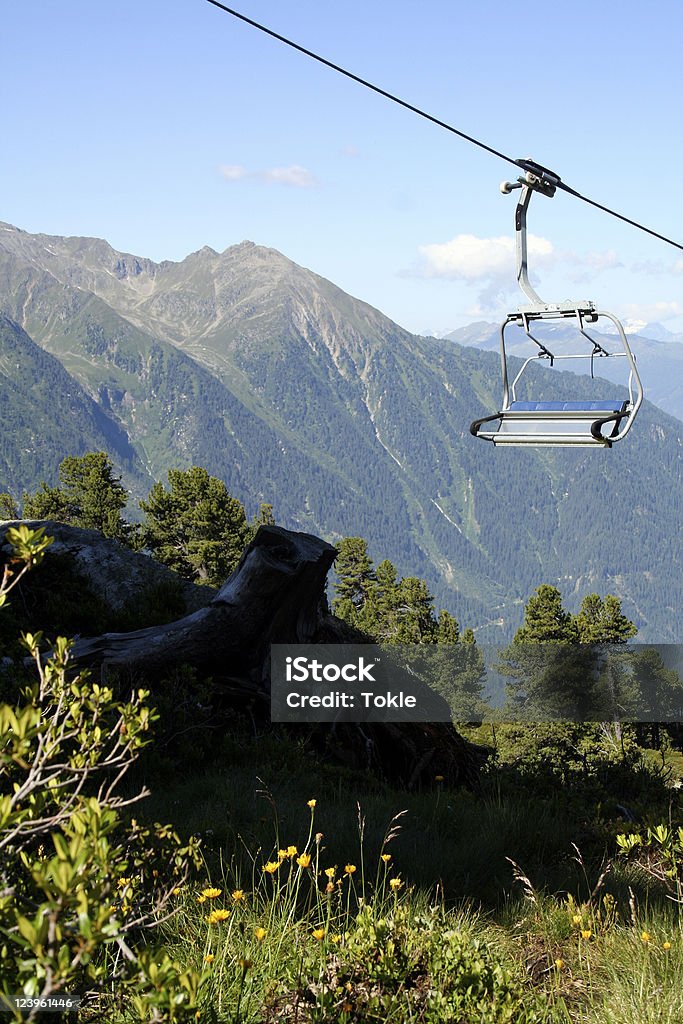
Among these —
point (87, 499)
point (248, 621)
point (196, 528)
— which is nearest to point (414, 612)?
point (196, 528)

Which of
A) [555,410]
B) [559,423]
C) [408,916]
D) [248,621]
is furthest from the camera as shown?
[248,621]

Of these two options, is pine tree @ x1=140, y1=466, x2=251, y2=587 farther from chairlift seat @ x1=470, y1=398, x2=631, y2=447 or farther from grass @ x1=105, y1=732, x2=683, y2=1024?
grass @ x1=105, y1=732, x2=683, y2=1024

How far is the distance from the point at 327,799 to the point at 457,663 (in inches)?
1448

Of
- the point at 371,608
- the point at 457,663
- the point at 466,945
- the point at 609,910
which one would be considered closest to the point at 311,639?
Result: the point at 609,910

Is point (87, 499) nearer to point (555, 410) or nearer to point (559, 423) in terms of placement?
point (555, 410)

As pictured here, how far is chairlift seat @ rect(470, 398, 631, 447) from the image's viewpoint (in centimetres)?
657

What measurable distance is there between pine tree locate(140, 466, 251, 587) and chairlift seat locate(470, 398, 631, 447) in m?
30.1

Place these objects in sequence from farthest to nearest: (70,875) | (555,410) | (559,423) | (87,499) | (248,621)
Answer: (87,499) < (248,621) < (555,410) < (559,423) < (70,875)

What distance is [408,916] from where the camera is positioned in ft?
12.9

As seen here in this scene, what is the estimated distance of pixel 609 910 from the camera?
463cm

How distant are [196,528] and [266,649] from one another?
108 ft

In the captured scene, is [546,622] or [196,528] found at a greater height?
[196,528]

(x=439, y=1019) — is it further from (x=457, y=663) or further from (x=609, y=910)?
(x=457, y=663)

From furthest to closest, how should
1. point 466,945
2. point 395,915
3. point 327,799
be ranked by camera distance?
point 327,799 < point 395,915 < point 466,945
